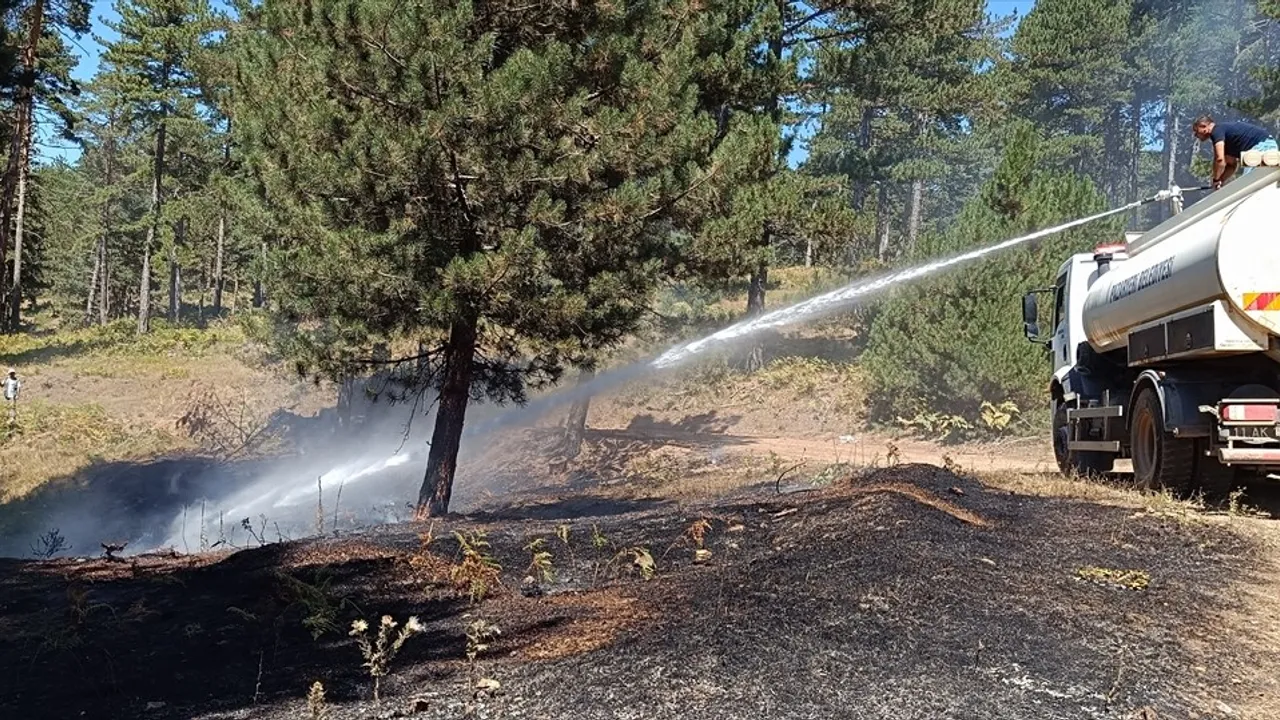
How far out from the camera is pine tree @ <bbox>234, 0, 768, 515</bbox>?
9164 mm

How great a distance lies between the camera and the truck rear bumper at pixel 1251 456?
8312mm

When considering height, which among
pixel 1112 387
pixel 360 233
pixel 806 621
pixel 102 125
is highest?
pixel 102 125

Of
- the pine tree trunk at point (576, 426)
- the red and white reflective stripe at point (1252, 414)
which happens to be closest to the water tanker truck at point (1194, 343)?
the red and white reflective stripe at point (1252, 414)

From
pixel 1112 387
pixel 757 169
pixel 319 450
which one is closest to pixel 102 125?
pixel 319 450

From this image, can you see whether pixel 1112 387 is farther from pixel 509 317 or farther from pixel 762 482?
pixel 509 317

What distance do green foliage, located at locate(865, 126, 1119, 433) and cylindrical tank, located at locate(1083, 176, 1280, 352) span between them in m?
9.35

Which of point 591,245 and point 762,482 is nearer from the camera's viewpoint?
point 591,245

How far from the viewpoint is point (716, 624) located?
455 cm

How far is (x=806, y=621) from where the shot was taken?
4.59 meters

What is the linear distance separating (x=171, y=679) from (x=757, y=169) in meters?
10.7

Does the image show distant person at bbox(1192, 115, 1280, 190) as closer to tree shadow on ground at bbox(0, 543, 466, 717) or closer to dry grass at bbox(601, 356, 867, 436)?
tree shadow on ground at bbox(0, 543, 466, 717)

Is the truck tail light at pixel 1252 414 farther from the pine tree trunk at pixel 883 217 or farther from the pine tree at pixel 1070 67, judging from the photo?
the pine tree trunk at pixel 883 217

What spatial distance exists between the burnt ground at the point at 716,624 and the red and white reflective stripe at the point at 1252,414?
4.00ft

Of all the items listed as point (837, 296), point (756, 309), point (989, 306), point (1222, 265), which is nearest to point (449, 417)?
point (1222, 265)
